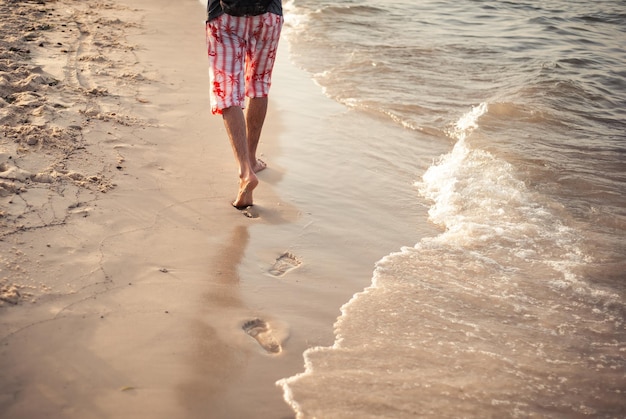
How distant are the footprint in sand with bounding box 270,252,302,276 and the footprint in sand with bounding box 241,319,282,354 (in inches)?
16.1

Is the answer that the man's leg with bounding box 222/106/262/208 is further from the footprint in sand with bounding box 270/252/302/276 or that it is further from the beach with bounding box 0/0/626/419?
the footprint in sand with bounding box 270/252/302/276

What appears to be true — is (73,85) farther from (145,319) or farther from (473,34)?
(473,34)

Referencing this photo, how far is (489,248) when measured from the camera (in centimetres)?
325

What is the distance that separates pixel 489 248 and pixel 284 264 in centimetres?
113

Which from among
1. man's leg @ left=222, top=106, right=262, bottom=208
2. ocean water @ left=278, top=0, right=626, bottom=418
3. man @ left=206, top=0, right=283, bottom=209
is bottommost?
ocean water @ left=278, top=0, right=626, bottom=418

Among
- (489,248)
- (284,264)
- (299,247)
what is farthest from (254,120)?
(489,248)

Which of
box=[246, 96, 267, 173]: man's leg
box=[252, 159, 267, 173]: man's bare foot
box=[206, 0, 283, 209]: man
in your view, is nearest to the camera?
box=[206, 0, 283, 209]: man

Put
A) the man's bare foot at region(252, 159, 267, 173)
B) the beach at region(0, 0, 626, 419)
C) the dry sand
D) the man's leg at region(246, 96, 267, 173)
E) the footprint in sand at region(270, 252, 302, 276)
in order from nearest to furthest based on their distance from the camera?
the dry sand < the beach at region(0, 0, 626, 419) < the footprint in sand at region(270, 252, 302, 276) < the man's leg at region(246, 96, 267, 173) < the man's bare foot at region(252, 159, 267, 173)

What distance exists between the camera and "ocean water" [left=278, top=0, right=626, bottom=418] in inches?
87.4

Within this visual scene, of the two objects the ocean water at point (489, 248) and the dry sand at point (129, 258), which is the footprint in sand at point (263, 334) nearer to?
the dry sand at point (129, 258)

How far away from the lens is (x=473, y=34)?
8.72 m

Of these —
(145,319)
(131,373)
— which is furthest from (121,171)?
(131,373)

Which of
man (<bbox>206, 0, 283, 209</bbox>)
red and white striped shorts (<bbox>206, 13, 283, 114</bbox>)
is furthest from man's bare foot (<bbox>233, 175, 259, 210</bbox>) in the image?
red and white striped shorts (<bbox>206, 13, 283, 114</bbox>)

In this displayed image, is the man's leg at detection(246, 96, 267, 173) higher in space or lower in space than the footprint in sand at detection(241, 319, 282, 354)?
higher
